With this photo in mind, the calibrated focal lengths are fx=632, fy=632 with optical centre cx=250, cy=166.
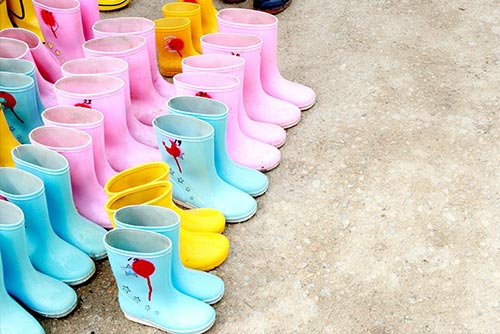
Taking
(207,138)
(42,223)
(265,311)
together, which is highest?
(207,138)

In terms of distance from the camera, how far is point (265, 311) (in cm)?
155

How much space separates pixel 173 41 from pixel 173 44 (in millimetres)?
12

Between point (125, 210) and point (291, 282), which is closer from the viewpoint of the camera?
point (125, 210)

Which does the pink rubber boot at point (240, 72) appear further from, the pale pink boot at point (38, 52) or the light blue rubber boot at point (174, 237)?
the light blue rubber boot at point (174, 237)

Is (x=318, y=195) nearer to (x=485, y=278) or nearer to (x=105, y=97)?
(x=485, y=278)

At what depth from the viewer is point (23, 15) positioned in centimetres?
246

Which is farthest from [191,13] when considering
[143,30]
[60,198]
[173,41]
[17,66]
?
[60,198]

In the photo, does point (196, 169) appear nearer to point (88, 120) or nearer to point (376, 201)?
point (88, 120)

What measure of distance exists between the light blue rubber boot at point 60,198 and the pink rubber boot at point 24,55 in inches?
18.3

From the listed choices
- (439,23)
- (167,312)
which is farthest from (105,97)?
(439,23)

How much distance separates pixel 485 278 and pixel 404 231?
0.25 meters

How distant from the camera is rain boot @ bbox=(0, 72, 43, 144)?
184cm

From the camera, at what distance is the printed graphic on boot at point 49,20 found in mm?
2158

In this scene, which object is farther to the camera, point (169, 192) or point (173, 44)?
point (173, 44)
